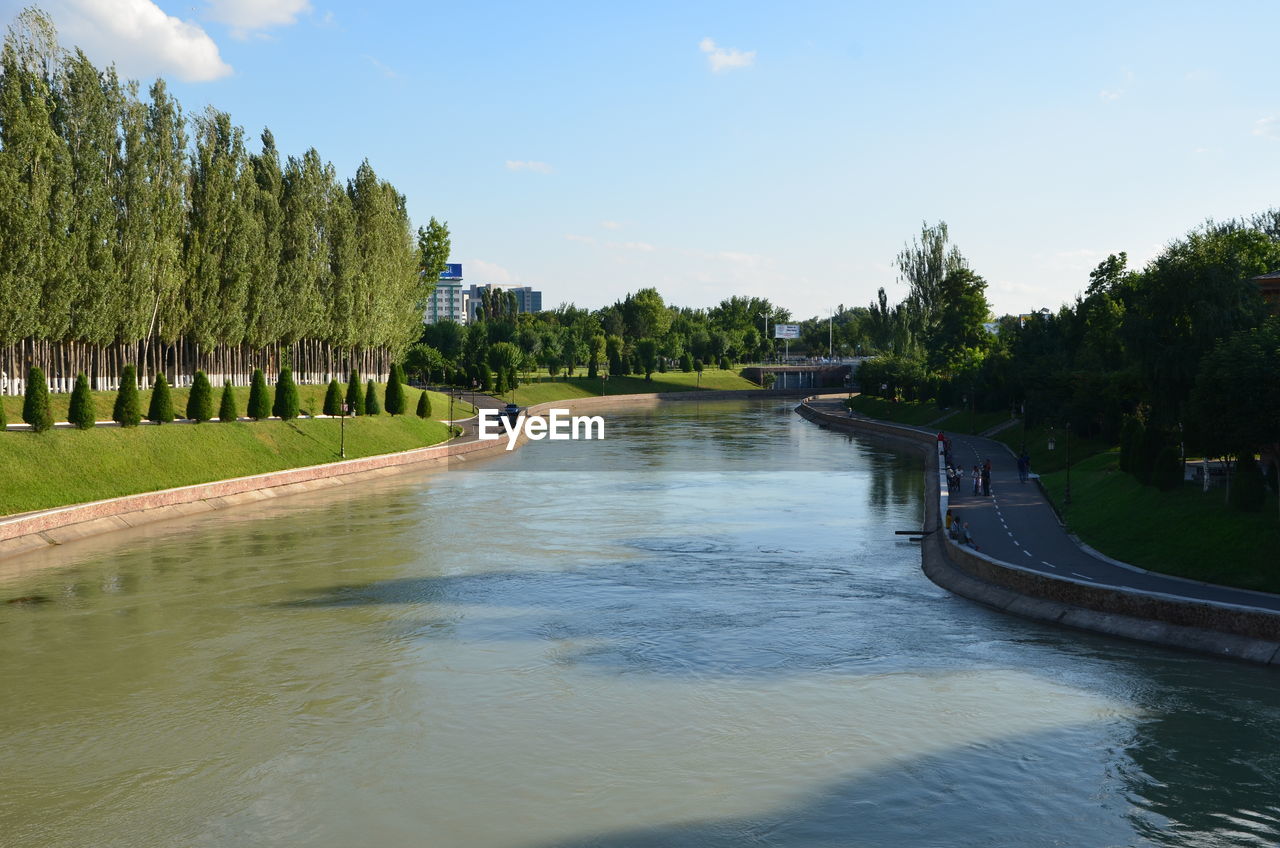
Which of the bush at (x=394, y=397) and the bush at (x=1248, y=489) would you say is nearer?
the bush at (x=1248, y=489)

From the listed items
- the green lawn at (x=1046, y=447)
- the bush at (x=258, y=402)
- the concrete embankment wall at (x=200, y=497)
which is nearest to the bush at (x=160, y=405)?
the concrete embankment wall at (x=200, y=497)

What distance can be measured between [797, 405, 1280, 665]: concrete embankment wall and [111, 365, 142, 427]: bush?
135 feet

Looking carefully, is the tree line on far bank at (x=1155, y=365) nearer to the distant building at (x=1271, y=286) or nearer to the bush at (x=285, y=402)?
the distant building at (x=1271, y=286)

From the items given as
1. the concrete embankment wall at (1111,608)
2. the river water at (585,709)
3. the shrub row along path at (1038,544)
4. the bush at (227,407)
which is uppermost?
the bush at (227,407)

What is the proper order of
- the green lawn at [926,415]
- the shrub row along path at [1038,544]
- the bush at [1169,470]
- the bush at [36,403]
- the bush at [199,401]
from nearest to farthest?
the shrub row along path at [1038,544]
the bush at [1169,470]
the bush at [36,403]
the bush at [199,401]
the green lawn at [926,415]

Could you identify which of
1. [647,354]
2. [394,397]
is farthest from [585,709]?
[647,354]

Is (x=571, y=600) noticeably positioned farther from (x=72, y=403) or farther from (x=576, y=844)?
(x=72, y=403)

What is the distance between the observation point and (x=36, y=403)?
49.0 meters

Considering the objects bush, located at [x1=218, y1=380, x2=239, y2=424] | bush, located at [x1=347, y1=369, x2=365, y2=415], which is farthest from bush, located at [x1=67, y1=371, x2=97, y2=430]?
bush, located at [x1=347, y1=369, x2=365, y2=415]

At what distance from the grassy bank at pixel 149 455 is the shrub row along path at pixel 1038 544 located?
37.9m

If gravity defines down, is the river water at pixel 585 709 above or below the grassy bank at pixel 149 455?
below

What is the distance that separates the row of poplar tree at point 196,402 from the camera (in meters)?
49.4

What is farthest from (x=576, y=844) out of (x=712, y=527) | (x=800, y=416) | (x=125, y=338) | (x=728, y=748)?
(x=800, y=416)

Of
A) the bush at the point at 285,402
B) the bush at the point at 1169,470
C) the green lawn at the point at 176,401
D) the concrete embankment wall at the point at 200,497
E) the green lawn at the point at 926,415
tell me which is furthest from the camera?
the green lawn at the point at 926,415
